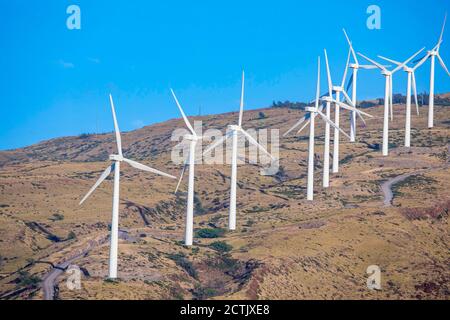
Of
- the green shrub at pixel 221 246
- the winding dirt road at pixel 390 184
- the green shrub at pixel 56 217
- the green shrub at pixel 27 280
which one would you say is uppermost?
the winding dirt road at pixel 390 184

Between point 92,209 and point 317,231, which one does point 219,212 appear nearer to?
point 92,209

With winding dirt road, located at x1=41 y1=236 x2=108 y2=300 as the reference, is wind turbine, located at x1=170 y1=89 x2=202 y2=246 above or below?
above

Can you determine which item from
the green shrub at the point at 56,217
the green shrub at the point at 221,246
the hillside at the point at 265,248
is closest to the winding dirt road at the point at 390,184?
the hillside at the point at 265,248

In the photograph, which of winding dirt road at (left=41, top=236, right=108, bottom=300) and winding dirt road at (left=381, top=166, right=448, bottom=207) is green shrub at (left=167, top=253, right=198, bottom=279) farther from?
Answer: winding dirt road at (left=381, top=166, right=448, bottom=207)

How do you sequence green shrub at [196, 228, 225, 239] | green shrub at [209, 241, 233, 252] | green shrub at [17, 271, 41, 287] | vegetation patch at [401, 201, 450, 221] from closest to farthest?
green shrub at [17, 271, 41, 287] < green shrub at [209, 241, 233, 252] < vegetation patch at [401, 201, 450, 221] < green shrub at [196, 228, 225, 239]

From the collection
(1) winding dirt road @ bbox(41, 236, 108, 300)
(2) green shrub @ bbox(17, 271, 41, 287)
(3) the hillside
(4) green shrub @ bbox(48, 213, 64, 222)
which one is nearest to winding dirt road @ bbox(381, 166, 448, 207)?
(3) the hillside

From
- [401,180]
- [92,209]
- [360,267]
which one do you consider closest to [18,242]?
[92,209]

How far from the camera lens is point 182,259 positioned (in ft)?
449
